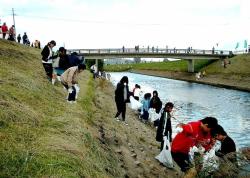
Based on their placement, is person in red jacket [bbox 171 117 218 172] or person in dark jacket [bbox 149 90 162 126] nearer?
person in red jacket [bbox 171 117 218 172]

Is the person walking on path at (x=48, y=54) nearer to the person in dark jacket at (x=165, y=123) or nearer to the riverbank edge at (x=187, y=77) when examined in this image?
the person in dark jacket at (x=165, y=123)

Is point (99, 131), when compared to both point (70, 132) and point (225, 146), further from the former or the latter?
point (225, 146)

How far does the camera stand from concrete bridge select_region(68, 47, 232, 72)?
7044cm

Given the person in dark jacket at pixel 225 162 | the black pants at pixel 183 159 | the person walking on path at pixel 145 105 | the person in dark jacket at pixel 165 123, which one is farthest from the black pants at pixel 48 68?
the person in dark jacket at pixel 225 162

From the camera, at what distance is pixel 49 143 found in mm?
7910

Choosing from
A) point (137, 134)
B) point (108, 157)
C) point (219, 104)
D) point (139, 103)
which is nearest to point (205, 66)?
point (219, 104)

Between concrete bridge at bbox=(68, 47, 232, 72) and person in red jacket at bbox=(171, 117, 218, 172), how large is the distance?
199ft

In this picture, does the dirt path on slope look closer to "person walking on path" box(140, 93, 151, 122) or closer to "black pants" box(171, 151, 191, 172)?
"black pants" box(171, 151, 191, 172)

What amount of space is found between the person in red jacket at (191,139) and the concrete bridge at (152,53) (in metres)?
60.6

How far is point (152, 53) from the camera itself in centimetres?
7581

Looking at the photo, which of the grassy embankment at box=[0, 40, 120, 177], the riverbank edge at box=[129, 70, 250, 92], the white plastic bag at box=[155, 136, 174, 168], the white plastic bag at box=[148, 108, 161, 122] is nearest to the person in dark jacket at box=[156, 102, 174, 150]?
the white plastic bag at box=[155, 136, 174, 168]

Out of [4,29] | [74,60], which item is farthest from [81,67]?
[4,29]

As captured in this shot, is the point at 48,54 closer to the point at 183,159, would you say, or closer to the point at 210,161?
the point at 183,159

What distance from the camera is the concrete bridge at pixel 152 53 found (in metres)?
70.4
